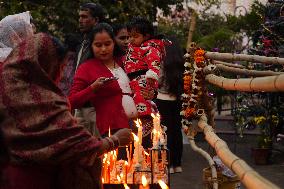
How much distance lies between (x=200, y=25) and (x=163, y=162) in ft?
71.8

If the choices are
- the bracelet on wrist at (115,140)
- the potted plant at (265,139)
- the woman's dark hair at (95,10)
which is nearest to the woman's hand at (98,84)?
the bracelet on wrist at (115,140)

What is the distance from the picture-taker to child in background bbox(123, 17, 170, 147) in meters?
6.62

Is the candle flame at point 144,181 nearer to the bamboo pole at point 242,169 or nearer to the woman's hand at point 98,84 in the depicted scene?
the bamboo pole at point 242,169

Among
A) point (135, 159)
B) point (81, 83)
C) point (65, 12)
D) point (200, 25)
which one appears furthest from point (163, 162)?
point (200, 25)

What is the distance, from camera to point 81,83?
595 centimetres

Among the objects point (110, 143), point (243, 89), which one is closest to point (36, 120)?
point (110, 143)

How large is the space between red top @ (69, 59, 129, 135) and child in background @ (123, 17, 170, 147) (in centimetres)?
61

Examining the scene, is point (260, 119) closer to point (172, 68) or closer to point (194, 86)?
point (172, 68)

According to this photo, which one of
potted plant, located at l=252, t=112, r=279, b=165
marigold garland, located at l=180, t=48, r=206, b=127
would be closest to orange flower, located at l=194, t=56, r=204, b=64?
marigold garland, located at l=180, t=48, r=206, b=127

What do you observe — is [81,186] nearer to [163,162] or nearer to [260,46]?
[163,162]

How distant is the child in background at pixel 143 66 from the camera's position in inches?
261

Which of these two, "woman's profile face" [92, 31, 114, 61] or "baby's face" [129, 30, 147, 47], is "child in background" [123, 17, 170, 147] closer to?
"baby's face" [129, 30, 147, 47]

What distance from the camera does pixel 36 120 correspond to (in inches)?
137

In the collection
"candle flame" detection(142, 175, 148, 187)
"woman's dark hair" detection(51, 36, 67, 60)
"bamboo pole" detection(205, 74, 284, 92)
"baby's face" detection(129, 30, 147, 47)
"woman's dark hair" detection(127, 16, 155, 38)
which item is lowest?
"candle flame" detection(142, 175, 148, 187)
